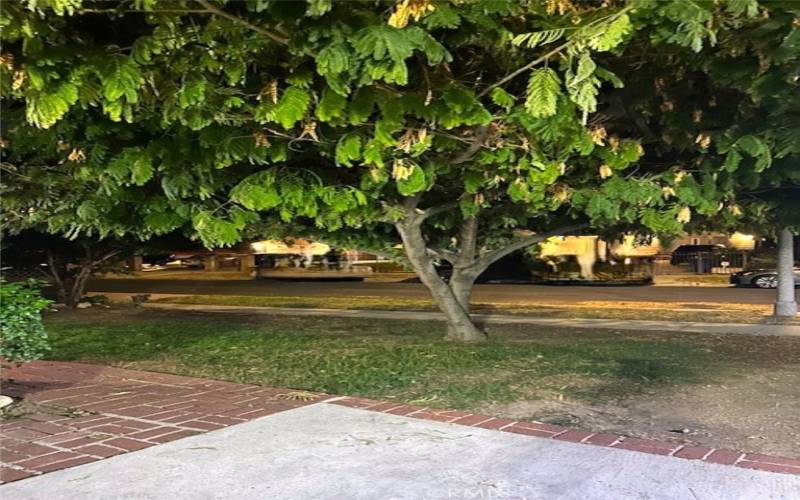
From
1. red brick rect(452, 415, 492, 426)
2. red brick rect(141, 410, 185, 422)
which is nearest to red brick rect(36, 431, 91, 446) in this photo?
red brick rect(141, 410, 185, 422)

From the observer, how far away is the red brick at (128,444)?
190 inches

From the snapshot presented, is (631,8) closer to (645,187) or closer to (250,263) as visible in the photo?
(645,187)

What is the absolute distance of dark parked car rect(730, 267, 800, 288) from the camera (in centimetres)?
2370

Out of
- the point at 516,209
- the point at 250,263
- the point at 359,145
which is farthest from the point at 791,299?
the point at 250,263

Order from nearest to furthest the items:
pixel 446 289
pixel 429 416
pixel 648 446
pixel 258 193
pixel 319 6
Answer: pixel 319 6 → pixel 648 446 → pixel 429 416 → pixel 258 193 → pixel 446 289

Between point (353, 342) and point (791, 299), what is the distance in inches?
325

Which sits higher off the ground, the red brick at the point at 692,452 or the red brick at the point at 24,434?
the red brick at the point at 24,434

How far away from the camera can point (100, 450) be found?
4762mm

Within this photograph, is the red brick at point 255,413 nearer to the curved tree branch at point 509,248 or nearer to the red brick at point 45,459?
the red brick at point 45,459

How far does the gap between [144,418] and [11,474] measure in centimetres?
142

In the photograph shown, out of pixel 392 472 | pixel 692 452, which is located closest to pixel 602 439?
pixel 692 452

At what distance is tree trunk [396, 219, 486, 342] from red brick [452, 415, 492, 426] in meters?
3.60

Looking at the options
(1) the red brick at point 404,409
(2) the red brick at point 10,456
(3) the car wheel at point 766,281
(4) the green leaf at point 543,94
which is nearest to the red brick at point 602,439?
(1) the red brick at point 404,409

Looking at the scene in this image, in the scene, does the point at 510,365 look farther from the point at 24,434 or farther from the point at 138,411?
the point at 24,434
